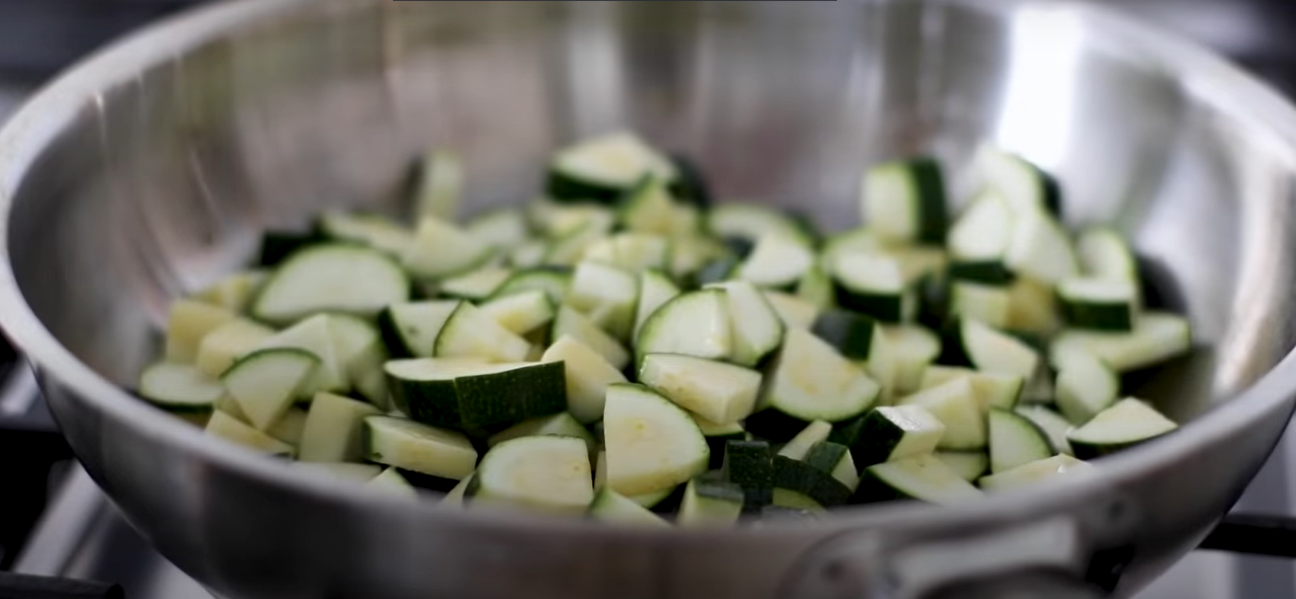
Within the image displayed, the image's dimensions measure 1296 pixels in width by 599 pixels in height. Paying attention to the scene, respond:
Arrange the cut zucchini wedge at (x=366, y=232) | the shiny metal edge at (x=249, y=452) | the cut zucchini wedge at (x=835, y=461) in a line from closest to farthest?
the shiny metal edge at (x=249, y=452) < the cut zucchini wedge at (x=835, y=461) < the cut zucchini wedge at (x=366, y=232)

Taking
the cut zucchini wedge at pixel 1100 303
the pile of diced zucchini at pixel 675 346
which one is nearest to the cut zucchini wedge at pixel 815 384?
the pile of diced zucchini at pixel 675 346

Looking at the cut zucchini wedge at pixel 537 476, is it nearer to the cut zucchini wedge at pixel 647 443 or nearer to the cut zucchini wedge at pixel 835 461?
the cut zucchini wedge at pixel 647 443

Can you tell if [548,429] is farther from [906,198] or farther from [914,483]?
[906,198]

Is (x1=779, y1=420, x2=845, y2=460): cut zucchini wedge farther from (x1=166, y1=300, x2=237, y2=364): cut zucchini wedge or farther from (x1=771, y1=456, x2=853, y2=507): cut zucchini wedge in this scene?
(x1=166, y1=300, x2=237, y2=364): cut zucchini wedge

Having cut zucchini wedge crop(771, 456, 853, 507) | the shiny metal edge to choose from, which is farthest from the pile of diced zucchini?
the shiny metal edge

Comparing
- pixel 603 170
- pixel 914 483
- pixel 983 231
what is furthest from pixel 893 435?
pixel 603 170

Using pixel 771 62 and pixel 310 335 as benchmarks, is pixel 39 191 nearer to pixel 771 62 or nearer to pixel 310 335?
pixel 310 335

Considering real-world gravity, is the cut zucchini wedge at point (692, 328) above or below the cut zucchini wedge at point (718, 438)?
above

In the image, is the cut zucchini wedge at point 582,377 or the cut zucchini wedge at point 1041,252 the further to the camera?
the cut zucchini wedge at point 1041,252

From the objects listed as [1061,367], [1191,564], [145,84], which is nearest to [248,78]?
[145,84]
